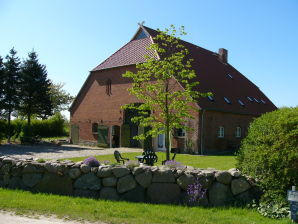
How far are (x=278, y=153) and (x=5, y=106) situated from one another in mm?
28624

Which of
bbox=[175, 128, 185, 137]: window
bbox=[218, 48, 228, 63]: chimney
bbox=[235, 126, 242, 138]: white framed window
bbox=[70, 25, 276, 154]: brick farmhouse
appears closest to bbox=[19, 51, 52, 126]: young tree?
bbox=[70, 25, 276, 154]: brick farmhouse

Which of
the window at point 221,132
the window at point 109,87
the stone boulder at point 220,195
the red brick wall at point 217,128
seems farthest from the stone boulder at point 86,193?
the window at point 109,87

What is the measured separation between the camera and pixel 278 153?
6727mm

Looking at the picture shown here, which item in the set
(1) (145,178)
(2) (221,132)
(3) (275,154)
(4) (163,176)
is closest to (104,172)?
(1) (145,178)

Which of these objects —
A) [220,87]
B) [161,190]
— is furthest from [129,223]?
[220,87]

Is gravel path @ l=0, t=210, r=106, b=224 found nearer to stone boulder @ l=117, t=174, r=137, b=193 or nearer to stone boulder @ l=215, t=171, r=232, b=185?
stone boulder @ l=117, t=174, r=137, b=193

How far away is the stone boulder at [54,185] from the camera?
8172 mm

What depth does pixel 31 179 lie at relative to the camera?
8578 mm

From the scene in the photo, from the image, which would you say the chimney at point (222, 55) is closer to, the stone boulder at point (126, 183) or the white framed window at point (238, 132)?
the white framed window at point (238, 132)

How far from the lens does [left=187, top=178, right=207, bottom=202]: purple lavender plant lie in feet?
23.6

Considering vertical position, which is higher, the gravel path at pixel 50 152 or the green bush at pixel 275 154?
the green bush at pixel 275 154

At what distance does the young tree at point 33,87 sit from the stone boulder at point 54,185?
26.0 meters

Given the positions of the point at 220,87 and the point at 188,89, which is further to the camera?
the point at 220,87

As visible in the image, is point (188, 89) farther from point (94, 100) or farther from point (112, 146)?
point (94, 100)
